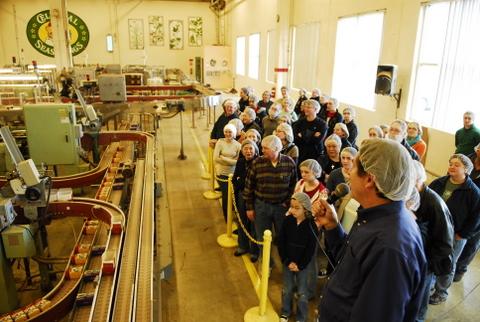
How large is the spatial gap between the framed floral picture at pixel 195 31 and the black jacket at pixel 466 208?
19420mm

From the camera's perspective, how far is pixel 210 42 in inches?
843

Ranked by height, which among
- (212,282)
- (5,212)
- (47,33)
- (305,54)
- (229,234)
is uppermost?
(47,33)

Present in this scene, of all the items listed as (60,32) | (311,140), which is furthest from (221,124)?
(60,32)

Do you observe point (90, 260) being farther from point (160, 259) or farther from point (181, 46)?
Result: point (181, 46)

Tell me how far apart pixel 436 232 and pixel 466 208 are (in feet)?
2.98

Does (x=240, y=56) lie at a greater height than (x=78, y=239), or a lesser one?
greater

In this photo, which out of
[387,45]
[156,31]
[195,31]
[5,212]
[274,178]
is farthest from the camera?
[195,31]

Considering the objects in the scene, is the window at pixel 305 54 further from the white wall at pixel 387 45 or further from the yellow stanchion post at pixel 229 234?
the yellow stanchion post at pixel 229 234

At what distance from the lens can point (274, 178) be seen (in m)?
3.45

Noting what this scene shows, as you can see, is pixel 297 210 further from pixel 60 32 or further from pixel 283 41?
pixel 60 32

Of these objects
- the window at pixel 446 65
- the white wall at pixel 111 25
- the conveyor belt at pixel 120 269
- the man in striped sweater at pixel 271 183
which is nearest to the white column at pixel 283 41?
the window at pixel 446 65

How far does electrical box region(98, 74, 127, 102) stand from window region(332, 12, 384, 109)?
513cm

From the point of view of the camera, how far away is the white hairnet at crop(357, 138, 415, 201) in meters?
1.29

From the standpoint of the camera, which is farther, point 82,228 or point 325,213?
point 82,228
